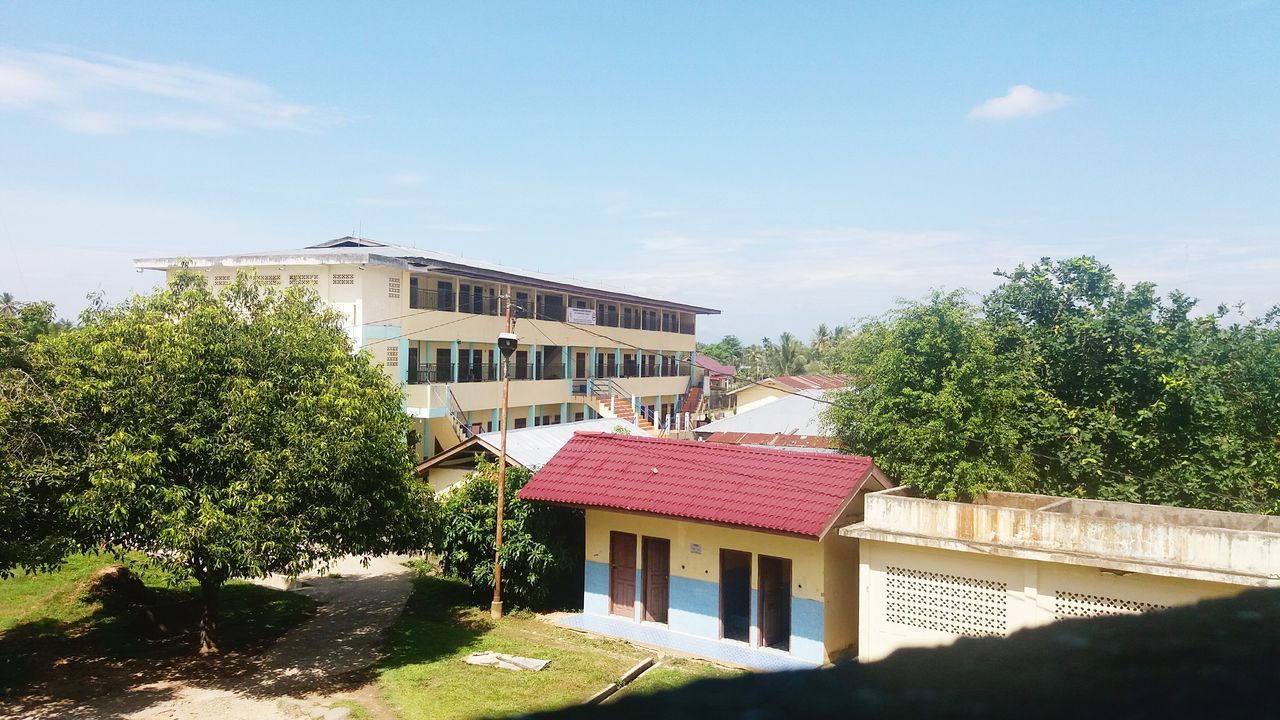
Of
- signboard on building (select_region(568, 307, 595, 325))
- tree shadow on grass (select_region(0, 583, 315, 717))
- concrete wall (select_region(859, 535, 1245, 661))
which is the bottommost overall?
tree shadow on grass (select_region(0, 583, 315, 717))

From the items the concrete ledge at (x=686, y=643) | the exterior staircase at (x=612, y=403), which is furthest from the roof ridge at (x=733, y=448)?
the exterior staircase at (x=612, y=403)

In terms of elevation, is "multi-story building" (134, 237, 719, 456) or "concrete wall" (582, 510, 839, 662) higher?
"multi-story building" (134, 237, 719, 456)

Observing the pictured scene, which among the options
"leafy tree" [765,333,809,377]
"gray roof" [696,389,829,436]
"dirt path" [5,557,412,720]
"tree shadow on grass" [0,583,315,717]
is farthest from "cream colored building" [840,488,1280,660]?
"leafy tree" [765,333,809,377]

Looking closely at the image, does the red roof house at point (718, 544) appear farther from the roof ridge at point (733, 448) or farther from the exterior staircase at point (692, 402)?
the exterior staircase at point (692, 402)

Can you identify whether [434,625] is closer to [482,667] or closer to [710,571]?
[482,667]

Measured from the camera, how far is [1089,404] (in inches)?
723

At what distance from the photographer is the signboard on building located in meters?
39.3

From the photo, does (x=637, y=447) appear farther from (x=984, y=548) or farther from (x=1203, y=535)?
(x=1203, y=535)

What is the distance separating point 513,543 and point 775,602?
17.4 ft

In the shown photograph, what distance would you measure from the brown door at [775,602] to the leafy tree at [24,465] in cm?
1055

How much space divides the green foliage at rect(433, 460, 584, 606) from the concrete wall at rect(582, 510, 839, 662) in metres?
0.95

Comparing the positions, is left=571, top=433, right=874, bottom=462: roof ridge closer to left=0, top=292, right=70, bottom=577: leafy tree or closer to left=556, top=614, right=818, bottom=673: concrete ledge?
left=556, top=614, right=818, bottom=673: concrete ledge

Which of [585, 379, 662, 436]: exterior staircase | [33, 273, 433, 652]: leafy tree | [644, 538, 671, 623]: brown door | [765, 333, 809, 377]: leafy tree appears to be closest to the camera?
[33, 273, 433, 652]: leafy tree

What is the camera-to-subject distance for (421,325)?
98.6ft
